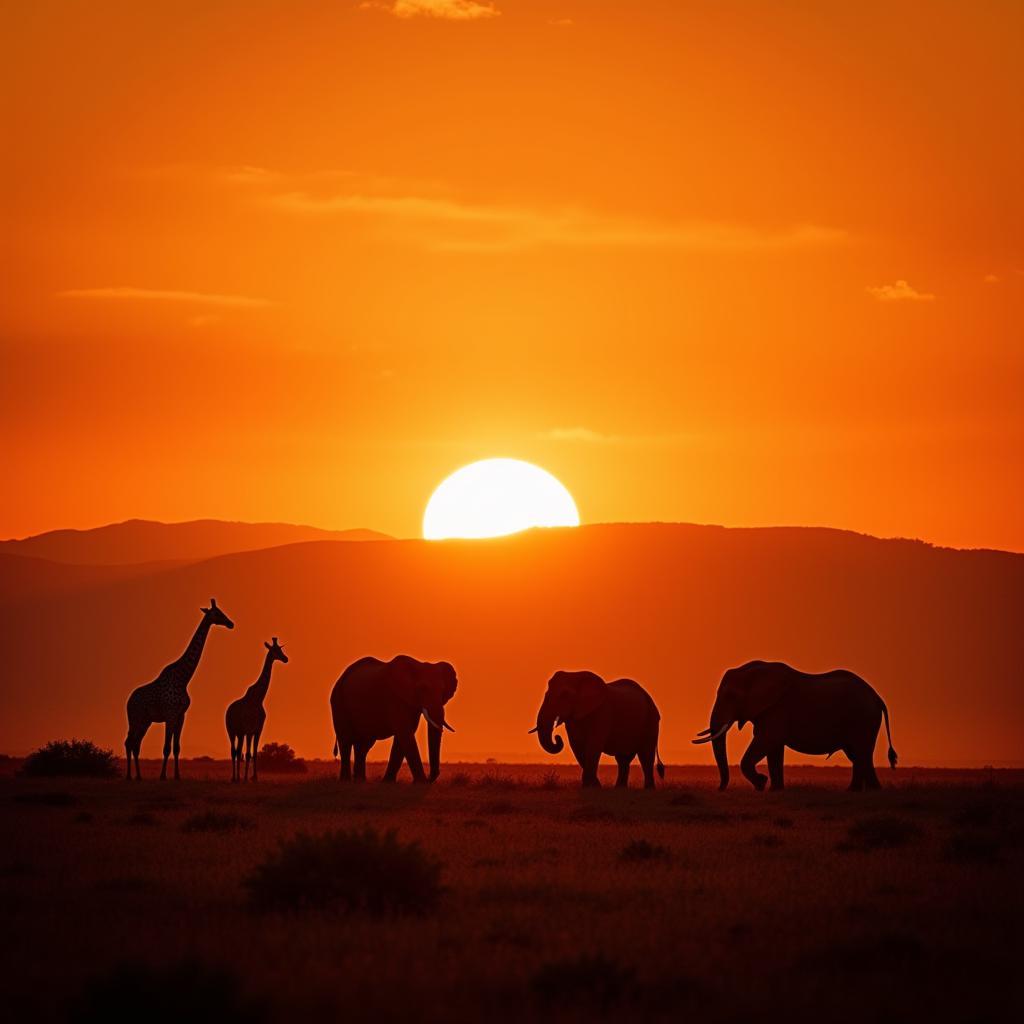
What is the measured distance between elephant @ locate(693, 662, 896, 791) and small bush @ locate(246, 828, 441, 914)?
20.2 metres

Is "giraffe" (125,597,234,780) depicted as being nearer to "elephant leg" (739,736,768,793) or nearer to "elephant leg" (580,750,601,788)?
"elephant leg" (580,750,601,788)

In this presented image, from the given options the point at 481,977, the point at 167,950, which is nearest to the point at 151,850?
the point at 167,950

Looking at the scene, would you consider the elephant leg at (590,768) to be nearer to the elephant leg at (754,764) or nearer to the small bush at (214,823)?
the elephant leg at (754,764)

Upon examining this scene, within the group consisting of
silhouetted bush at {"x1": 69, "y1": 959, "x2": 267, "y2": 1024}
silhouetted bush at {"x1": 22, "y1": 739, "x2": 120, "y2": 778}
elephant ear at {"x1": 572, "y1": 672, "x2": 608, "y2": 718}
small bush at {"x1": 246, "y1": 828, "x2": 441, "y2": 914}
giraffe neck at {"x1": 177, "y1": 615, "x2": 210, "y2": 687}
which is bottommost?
silhouetted bush at {"x1": 69, "y1": 959, "x2": 267, "y2": 1024}

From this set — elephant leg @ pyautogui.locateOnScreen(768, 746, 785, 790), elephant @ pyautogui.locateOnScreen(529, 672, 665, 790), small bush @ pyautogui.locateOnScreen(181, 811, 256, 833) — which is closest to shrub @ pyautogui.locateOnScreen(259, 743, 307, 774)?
elephant @ pyautogui.locateOnScreen(529, 672, 665, 790)

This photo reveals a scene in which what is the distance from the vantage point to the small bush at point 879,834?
21.8 metres

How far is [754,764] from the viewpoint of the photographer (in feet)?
114

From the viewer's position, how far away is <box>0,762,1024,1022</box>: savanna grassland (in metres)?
11.5

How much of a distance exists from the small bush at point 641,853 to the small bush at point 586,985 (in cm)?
803

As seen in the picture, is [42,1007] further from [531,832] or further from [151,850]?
[531,832]

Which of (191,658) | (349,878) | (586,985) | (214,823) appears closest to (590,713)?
(191,658)

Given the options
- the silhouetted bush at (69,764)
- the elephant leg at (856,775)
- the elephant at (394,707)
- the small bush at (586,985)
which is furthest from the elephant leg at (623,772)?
the small bush at (586,985)

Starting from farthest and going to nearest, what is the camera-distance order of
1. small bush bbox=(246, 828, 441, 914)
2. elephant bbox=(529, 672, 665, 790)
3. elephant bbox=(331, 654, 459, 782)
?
elephant bbox=(331, 654, 459, 782) → elephant bbox=(529, 672, 665, 790) → small bush bbox=(246, 828, 441, 914)

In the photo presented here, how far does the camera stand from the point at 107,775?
38344 millimetres
